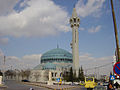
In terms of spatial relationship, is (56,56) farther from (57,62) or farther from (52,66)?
(52,66)

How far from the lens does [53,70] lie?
84438 mm

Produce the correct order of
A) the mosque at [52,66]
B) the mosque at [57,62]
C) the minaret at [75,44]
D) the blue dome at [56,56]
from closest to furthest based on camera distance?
the minaret at [75,44], the mosque at [57,62], the mosque at [52,66], the blue dome at [56,56]

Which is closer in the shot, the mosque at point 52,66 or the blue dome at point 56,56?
the mosque at point 52,66

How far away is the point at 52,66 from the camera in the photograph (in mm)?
88000

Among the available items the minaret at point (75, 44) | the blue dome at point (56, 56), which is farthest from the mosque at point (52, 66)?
the minaret at point (75, 44)

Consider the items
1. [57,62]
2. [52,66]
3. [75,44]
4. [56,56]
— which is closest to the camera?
[75,44]

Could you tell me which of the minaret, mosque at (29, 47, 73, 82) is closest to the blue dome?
mosque at (29, 47, 73, 82)

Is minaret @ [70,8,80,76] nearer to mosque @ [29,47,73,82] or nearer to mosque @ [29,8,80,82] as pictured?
mosque @ [29,8,80,82]

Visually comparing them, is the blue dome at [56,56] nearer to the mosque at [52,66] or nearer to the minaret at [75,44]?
the mosque at [52,66]

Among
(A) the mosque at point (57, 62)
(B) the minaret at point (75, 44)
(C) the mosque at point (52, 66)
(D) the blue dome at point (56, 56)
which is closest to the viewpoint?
(B) the minaret at point (75, 44)

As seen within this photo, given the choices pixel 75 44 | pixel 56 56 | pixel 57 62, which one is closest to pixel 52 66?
pixel 57 62

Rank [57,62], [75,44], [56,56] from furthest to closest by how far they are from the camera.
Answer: [56,56] < [57,62] < [75,44]

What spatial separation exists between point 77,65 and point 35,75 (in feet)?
68.7

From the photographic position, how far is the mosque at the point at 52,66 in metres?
81.8
